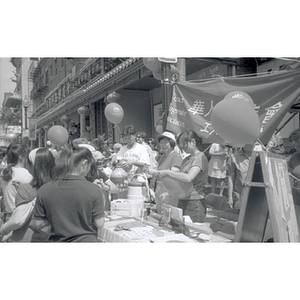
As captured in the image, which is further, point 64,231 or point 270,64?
point 270,64

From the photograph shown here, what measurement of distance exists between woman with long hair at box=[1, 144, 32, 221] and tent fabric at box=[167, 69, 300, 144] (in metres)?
2.46

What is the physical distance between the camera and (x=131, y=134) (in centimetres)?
446

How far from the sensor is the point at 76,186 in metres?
2.22

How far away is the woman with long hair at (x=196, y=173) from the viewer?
3197 mm

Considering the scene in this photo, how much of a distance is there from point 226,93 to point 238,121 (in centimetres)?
208

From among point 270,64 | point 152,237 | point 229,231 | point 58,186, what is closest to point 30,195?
point 58,186

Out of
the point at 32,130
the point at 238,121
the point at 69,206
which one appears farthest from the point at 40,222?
the point at 32,130

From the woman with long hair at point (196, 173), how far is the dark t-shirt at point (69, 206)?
1200mm

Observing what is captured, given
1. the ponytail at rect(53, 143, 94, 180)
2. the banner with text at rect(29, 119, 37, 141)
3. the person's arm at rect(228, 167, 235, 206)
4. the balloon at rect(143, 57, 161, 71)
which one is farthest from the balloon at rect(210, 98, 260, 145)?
the banner with text at rect(29, 119, 37, 141)

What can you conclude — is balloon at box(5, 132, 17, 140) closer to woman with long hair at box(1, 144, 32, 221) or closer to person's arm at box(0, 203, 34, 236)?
woman with long hair at box(1, 144, 32, 221)

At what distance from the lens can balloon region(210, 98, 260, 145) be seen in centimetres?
268

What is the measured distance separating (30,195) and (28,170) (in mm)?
1172

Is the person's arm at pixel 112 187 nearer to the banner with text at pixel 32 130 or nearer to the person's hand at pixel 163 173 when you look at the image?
the person's hand at pixel 163 173

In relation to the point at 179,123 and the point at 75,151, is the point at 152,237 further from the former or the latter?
the point at 179,123
